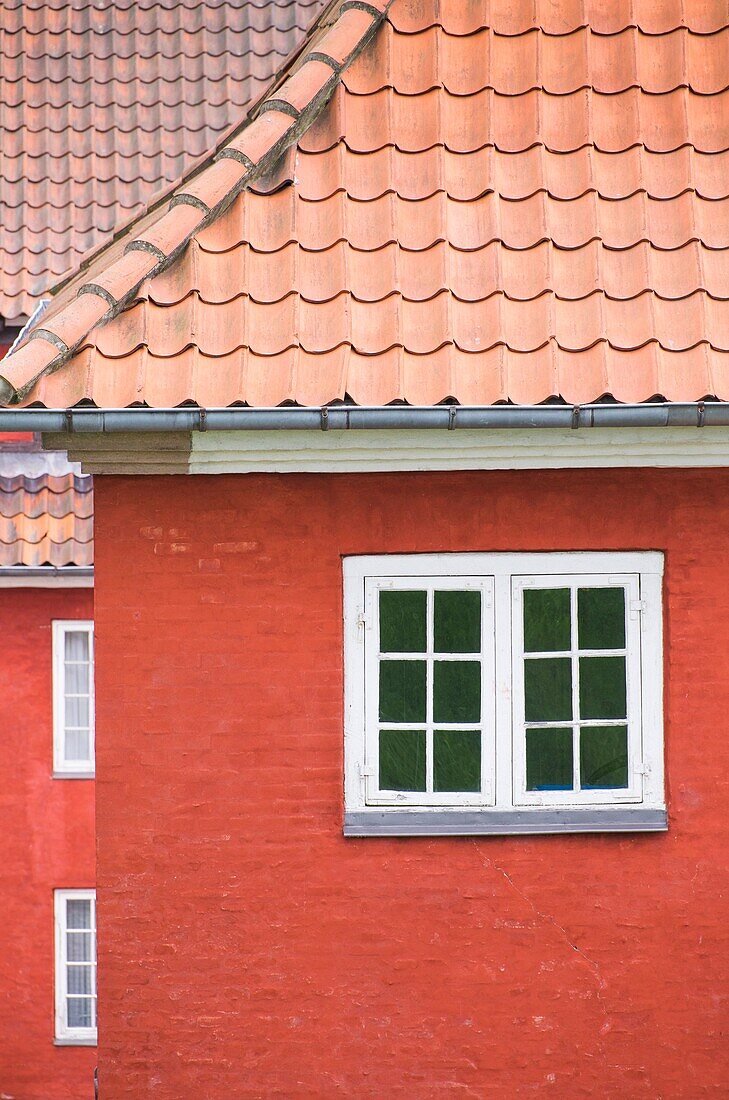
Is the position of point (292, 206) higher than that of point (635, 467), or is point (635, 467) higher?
point (292, 206)

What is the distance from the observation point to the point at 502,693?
5.23 meters

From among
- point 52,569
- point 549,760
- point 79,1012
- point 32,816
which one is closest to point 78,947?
point 79,1012

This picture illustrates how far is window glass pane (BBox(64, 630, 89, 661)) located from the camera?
12.5 meters

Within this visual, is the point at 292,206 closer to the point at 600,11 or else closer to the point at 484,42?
the point at 484,42

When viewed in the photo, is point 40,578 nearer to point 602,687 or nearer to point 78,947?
point 78,947

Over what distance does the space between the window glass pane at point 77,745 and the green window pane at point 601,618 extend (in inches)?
332

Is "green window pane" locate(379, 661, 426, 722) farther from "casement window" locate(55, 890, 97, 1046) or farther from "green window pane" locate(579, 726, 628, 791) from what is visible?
"casement window" locate(55, 890, 97, 1046)

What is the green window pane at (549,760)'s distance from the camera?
5266mm

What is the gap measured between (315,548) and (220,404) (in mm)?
782

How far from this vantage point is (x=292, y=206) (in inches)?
206

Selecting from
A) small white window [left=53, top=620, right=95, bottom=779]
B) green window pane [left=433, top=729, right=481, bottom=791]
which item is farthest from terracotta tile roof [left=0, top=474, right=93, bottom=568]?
green window pane [left=433, top=729, right=481, bottom=791]

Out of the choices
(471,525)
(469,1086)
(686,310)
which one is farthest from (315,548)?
(469,1086)

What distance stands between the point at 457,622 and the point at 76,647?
8.03 metres

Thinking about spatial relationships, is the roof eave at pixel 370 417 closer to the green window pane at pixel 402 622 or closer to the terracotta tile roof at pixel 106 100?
the green window pane at pixel 402 622
